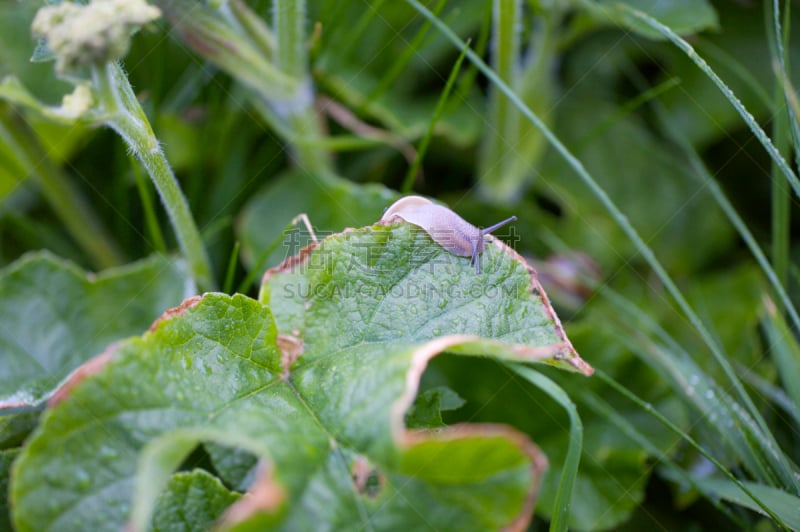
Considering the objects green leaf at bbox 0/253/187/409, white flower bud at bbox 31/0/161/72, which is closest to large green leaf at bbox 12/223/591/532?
white flower bud at bbox 31/0/161/72

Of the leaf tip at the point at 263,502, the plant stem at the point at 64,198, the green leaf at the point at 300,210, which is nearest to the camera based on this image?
the leaf tip at the point at 263,502

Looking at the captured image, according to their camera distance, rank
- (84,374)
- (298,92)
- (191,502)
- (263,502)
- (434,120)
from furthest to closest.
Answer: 1. (298,92)
2. (434,120)
3. (191,502)
4. (84,374)
5. (263,502)

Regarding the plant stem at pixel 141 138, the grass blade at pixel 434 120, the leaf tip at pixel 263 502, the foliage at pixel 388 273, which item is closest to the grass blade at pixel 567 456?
the foliage at pixel 388 273

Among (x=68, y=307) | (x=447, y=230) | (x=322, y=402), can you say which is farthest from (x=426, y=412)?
(x=68, y=307)

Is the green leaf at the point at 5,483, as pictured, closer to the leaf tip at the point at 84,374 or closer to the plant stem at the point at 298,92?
the leaf tip at the point at 84,374

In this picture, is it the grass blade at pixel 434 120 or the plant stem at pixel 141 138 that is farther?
the grass blade at pixel 434 120

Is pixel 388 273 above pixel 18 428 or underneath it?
above

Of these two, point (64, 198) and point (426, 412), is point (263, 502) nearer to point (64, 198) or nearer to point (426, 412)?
point (426, 412)
